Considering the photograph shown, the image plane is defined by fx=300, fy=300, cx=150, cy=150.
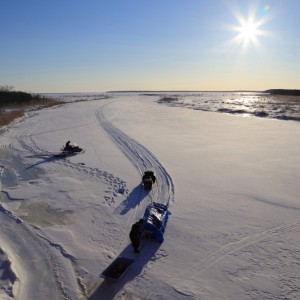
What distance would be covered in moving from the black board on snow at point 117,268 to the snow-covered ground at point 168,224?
0.50ft

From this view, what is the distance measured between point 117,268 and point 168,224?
7.98ft

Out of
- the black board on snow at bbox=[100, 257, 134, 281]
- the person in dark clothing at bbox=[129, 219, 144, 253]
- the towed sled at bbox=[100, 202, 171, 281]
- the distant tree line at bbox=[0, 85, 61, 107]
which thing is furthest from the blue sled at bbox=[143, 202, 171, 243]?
the distant tree line at bbox=[0, 85, 61, 107]

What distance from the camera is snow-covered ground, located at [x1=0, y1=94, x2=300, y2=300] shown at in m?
5.99

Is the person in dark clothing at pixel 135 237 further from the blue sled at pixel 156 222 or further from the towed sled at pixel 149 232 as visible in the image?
the blue sled at pixel 156 222

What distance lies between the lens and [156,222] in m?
7.79

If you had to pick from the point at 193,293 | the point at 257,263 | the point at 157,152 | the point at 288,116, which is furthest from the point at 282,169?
the point at 288,116

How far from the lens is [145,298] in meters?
5.64

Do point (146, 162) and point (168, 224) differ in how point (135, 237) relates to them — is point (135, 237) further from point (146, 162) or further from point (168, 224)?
point (146, 162)

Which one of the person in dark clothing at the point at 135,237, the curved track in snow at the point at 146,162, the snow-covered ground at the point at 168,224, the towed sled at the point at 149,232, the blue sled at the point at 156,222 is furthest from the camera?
the curved track in snow at the point at 146,162

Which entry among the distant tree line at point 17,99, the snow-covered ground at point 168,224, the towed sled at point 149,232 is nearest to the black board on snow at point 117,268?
the towed sled at point 149,232

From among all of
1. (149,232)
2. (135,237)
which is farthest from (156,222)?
(135,237)

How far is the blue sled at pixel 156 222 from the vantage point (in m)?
7.54

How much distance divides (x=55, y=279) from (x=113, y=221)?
8.85 feet

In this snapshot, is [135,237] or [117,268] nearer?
[117,268]
